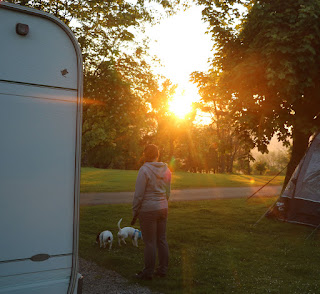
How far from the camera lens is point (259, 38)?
10.7 m

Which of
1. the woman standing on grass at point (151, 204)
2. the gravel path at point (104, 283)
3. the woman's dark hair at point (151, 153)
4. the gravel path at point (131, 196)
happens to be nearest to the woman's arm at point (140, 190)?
the woman standing on grass at point (151, 204)

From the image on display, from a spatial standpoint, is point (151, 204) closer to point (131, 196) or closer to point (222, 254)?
point (222, 254)

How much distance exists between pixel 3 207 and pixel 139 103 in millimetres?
13558

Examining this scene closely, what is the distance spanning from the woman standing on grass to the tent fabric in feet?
17.7

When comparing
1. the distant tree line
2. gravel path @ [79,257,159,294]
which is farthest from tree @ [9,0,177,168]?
gravel path @ [79,257,159,294]

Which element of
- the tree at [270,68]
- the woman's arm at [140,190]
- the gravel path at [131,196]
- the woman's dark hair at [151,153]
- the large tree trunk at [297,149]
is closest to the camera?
the woman's arm at [140,190]

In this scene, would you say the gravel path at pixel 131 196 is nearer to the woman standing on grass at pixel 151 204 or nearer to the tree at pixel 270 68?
the tree at pixel 270 68

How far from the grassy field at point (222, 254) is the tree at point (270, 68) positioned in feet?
9.54

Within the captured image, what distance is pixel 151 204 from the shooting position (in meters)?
5.99

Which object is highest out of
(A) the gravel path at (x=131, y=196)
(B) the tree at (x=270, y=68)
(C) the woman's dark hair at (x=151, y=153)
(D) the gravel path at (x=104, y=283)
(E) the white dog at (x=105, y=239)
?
(B) the tree at (x=270, y=68)

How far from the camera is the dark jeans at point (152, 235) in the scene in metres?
6.01

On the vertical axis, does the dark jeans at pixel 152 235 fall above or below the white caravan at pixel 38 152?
below

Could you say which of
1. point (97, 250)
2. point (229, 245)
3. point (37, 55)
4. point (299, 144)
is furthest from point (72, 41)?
Result: point (299, 144)

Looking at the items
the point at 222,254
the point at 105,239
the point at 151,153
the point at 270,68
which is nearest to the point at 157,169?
the point at 151,153
